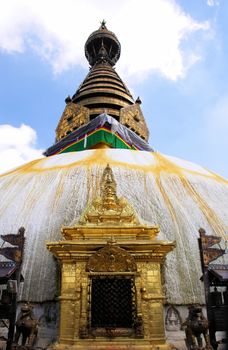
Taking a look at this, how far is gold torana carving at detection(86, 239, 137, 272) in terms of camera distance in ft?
19.9

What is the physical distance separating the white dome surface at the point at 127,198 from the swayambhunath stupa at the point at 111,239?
0.08ft

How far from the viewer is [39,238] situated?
7730 mm

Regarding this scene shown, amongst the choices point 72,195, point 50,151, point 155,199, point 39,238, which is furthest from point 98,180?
point 50,151

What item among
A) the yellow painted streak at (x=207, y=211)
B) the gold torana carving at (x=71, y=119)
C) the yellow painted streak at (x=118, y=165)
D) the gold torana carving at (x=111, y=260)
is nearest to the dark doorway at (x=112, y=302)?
the gold torana carving at (x=111, y=260)

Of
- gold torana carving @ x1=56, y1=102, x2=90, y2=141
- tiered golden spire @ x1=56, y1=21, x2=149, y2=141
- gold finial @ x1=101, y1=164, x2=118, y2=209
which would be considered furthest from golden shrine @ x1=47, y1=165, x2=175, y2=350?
tiered golden spire @ x1=56, y1=21, x2=149, y2=141

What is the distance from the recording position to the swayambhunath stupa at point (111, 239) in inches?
231

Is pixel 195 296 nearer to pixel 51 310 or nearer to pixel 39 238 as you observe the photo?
pixel 51 310

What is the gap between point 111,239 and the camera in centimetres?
619

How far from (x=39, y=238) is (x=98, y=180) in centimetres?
227

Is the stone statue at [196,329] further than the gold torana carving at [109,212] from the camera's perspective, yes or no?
No

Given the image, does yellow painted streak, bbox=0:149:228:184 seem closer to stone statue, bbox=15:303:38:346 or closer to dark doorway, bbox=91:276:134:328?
dark doorway, bbox=91:276:134:328

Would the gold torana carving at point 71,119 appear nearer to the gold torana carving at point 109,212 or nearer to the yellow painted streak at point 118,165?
the yellow painted streak at point 118,165

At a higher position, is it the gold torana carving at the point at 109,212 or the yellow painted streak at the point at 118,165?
the yellow painted streak at the point at 118,165

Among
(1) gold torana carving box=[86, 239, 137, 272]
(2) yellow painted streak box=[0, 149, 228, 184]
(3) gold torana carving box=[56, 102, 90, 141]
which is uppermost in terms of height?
(3) gold torana carving box=[56, 102, 90, 141]
